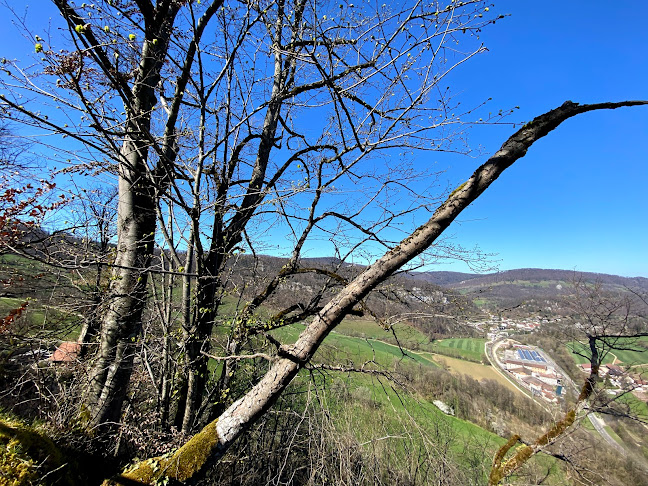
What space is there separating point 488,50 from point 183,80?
3.19 meters

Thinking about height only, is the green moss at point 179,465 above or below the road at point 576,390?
above

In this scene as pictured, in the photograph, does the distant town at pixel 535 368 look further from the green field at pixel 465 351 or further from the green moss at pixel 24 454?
the green moss at pixel 24 454

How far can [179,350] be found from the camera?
354 cm

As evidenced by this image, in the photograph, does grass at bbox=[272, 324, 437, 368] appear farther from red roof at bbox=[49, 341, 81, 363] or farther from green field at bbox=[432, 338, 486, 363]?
green field at bbox=[432, 338, 486, 363]

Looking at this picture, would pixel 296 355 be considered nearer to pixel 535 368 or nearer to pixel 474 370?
pixel 535 368

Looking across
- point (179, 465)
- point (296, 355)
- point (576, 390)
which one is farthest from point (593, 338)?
point (179, 465)

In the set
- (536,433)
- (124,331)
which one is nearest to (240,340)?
(124,331)

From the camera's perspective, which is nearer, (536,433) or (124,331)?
(124,331)

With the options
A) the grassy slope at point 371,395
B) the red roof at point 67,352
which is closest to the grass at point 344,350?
the grassy slope at point 371,395

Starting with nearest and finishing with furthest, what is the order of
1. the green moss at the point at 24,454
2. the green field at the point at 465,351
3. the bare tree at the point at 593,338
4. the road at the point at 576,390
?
the green moss at the point at 24,454 → the bare tree at the point at 593,338 → the road at the point at 576,390 → the green field at the point at 465,351

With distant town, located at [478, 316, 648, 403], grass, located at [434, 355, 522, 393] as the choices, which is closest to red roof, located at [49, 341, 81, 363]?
distant town, located at [478, 316, 648, 403]

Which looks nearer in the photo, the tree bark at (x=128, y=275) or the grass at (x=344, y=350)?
the tree bark at (x=128, y=275)

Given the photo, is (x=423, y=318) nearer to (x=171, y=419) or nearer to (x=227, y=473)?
(x=171, y=419)

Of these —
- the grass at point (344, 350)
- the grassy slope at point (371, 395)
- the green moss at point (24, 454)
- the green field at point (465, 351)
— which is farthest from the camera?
the green field at point (465, 351)
